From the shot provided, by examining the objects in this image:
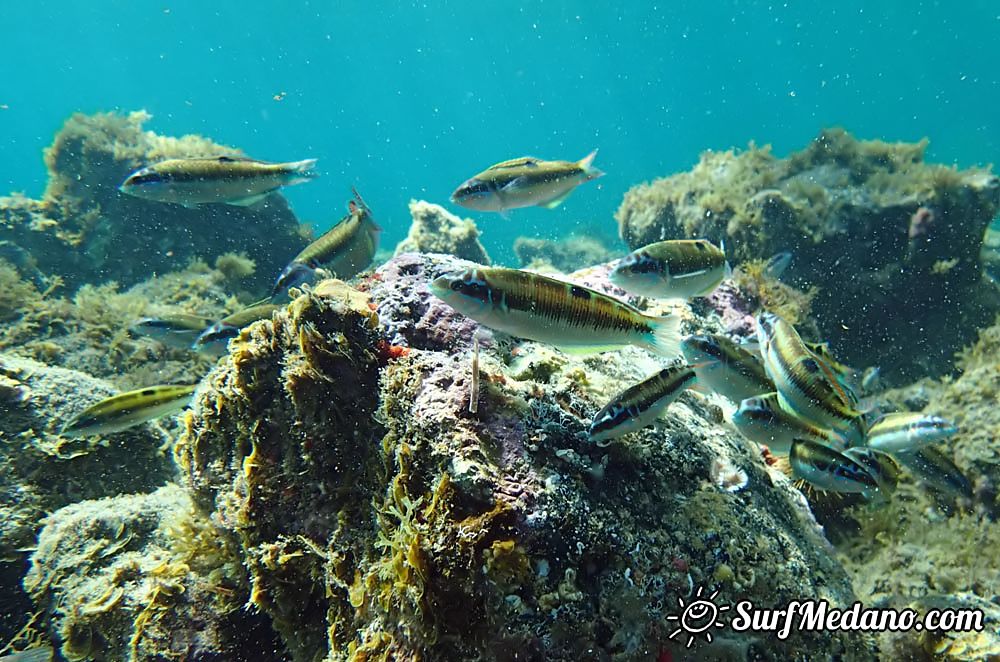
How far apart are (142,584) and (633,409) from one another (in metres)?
3.93

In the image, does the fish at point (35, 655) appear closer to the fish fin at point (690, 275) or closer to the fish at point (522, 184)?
the fish at point (522, 184)

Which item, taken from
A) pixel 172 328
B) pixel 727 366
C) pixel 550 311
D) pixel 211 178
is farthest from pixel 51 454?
pixel 727 366

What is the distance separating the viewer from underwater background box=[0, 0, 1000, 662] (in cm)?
187

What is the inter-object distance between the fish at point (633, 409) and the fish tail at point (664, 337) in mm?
162

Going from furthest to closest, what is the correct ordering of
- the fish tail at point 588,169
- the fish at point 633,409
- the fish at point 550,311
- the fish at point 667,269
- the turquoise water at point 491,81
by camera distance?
the turquoise water at point 491,81, the fish tail at point 588,169, the fish at point 667,269, the fish at point 633,409, the fish at point 550,311

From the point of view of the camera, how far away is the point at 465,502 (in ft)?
5.97

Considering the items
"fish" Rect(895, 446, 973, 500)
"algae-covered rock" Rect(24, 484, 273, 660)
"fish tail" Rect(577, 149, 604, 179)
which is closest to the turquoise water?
"fish tail" Rect(577, 149, 604, 179)

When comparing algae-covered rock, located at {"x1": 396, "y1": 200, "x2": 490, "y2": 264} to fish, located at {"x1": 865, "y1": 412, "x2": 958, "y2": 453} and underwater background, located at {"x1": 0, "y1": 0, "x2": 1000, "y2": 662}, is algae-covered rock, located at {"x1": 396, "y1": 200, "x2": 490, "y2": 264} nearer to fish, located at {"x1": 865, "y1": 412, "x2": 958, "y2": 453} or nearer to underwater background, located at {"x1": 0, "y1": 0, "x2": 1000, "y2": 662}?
underwater background, located at {"x1": 0, "y1": 0, "x2": 1000, "y2": 662}

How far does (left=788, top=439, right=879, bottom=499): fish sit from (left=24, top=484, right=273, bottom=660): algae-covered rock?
370 centimetres

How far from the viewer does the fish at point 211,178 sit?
427cm

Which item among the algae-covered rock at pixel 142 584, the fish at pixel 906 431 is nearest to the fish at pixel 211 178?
the algae-covered rock at pixel 142 584

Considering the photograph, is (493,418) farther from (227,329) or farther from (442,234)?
(442,234)

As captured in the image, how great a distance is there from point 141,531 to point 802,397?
5.31 m

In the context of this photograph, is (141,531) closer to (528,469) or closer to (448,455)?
(448,455)
